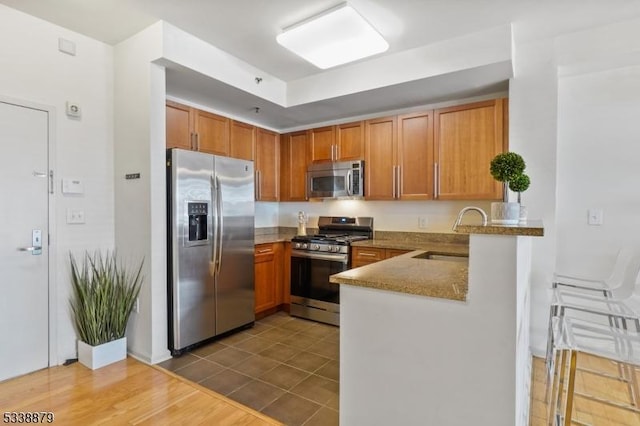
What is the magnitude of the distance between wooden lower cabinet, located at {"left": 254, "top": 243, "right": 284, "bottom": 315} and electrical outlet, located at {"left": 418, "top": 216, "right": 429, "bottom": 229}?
165 cm

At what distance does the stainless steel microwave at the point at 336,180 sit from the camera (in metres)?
3.91

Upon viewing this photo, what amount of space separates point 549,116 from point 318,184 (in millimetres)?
2413

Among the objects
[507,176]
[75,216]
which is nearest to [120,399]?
[75,216]

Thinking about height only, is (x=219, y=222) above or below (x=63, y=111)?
below

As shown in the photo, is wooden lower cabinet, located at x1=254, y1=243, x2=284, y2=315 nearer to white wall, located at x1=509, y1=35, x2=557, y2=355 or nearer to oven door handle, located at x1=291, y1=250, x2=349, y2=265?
oven door handle, located at x1=291, y1=250, x2=349, y2=265

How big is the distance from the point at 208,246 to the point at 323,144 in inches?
76.5

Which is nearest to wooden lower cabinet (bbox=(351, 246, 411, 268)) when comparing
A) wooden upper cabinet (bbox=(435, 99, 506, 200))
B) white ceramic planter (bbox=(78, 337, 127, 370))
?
wooden upper cabinet (bbox=(435, 99, 506, 200))

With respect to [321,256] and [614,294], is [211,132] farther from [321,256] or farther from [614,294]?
[614,294]

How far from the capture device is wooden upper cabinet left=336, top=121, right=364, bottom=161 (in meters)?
3.94

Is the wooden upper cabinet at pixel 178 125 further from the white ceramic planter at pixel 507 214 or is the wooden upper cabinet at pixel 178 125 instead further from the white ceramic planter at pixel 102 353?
the white ceramic planter at pixel 507 214

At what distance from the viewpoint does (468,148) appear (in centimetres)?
328

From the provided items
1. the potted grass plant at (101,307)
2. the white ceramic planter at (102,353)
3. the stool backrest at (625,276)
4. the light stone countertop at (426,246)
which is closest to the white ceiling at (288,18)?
the light stone countertop at (426,246)

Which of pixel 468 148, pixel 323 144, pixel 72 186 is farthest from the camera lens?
pixel 323 144

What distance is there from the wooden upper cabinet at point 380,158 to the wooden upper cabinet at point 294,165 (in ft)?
2.84
